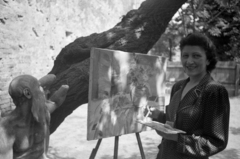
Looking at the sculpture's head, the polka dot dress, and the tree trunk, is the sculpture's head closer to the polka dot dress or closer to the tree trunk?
the tree trunk

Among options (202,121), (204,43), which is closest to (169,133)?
(202,121)

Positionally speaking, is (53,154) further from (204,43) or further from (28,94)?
(204,43)

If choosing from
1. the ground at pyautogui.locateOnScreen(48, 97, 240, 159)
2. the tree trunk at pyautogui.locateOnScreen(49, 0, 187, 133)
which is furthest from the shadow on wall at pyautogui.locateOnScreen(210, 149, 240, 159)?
the tree trunk at pyautogui.locateOnScreen(49, 0, 187, 133)

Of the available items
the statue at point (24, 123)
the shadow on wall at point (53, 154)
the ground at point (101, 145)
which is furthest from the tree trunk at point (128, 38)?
the ground at point (101, 145)

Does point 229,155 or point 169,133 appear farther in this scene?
point 229,155

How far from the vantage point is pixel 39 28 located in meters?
5.44

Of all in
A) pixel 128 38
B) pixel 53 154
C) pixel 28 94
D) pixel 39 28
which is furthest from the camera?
pixel 39 28

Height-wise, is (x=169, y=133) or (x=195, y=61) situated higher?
(x=195, y=61)

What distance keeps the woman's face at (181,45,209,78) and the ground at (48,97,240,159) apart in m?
3.00

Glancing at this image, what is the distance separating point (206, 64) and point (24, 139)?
1.36 m

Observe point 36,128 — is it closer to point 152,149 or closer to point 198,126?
point 198,126

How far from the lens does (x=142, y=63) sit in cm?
268

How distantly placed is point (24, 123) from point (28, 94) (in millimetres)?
217

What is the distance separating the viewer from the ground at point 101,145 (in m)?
4.20
